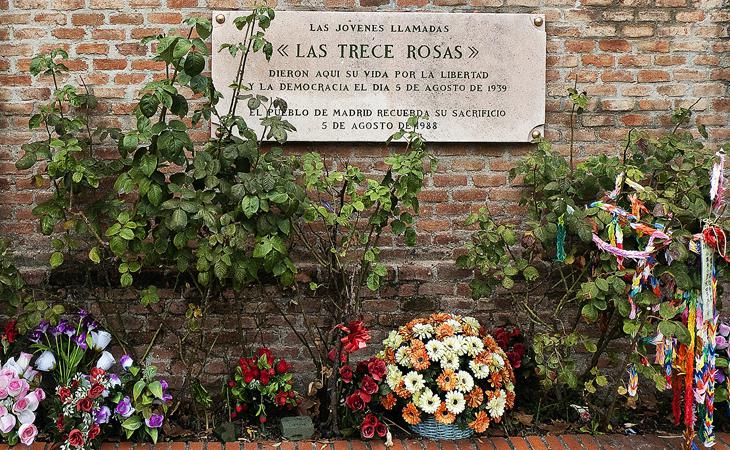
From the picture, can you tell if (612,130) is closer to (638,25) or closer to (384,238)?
(638,25)

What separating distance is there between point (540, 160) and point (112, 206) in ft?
7.21

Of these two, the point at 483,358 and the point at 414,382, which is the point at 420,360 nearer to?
the point at 414,382

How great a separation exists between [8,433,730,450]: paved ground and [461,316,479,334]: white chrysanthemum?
55cm

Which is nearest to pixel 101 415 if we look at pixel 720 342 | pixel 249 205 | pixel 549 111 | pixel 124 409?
pixel 124 409

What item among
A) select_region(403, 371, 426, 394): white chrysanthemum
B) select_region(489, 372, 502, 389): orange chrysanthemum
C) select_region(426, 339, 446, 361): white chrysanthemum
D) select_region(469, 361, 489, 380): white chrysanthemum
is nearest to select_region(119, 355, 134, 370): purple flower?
select_region(403, 371, 426, 394): white chrysanthemum

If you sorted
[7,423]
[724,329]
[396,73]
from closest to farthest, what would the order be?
[7,423], [724,329], [396,73]

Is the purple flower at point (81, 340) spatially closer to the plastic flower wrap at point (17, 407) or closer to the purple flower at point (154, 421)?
the plastic flower wrap at point (17, 407)

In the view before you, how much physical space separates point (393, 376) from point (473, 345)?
1.41ft

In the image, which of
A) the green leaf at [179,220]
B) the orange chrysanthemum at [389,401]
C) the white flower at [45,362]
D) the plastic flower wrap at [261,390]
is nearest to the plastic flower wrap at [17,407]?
the white flower at [45,362]

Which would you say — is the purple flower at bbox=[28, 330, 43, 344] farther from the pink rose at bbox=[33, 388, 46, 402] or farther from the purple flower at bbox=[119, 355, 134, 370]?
the purple flower at bbox=[119, 355, 134, 370]

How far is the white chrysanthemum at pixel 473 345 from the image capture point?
4055 mm

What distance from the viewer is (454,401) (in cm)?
396

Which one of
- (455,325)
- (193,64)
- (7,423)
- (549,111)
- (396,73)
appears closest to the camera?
(193,64)

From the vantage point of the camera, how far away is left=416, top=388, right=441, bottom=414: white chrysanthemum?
12.9 ft
